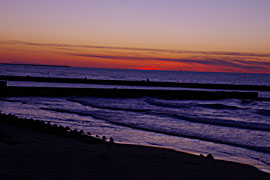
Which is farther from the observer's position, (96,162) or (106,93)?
(106,93)

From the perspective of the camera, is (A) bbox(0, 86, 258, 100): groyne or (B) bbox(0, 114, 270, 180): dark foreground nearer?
(B) bbox(0, 114, 270, 180): dark foreground

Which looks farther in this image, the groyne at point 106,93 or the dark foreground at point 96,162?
the groyne at point 106,93

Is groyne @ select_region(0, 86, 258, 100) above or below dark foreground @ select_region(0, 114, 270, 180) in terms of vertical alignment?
below

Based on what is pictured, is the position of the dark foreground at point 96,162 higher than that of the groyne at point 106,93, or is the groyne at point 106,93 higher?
the dark foreground at point 96,162

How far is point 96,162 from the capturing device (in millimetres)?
7047

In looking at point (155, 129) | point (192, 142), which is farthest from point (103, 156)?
point (155, 129)

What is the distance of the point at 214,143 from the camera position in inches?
446

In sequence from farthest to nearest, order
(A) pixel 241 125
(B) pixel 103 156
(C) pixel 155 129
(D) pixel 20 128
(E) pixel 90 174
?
1. (A) pixel 241 125
2. (C) pixel 155 129
3. (D) pixel 20 128
4. (B) pixel 103 156
5. (E) pixel 90 174

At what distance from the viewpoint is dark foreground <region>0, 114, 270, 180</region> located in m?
6.08

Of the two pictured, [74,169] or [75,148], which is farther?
[75,148]

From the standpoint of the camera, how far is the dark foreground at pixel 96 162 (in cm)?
608

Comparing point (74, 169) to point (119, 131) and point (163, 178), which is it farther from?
point (119, 131)

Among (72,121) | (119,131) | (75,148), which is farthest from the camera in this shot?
(72,121)

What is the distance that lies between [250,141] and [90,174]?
7.45 meters
